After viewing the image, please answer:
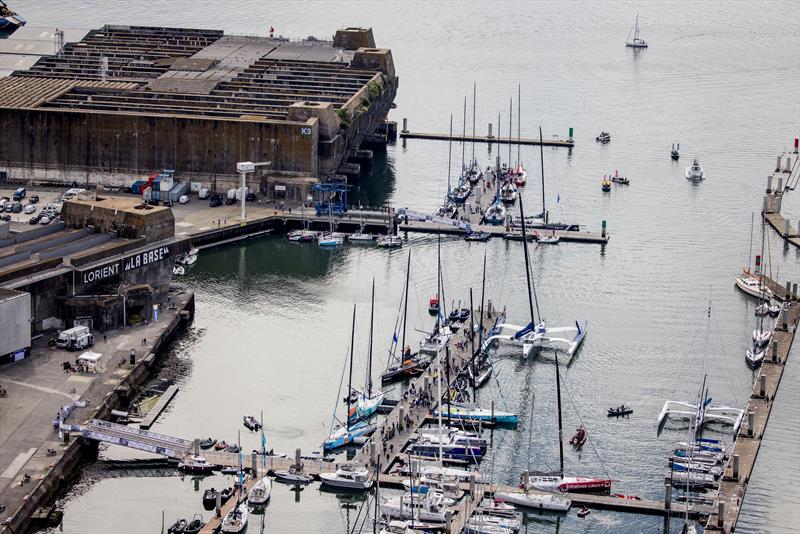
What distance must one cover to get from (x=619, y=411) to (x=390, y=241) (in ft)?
106

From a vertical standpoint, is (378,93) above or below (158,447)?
above

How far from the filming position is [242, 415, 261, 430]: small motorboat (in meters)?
88.3

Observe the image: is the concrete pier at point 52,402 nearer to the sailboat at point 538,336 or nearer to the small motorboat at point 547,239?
the sailboat at point 538,336

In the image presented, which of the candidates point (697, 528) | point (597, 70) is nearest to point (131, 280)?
point (697, 528)

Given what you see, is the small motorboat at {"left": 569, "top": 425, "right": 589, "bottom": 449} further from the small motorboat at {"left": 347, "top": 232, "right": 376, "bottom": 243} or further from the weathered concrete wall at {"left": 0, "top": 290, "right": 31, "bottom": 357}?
the small motorboat at {"left": 347, "top": 232, "right": 376, "bottom": 243}

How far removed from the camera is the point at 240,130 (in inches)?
5049

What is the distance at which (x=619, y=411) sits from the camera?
301 feet

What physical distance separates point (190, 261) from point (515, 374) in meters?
26.3

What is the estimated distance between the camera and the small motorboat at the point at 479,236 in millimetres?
122938

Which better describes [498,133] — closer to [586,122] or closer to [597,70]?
[586,122]

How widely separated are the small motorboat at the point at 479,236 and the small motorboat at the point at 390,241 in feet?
15.3

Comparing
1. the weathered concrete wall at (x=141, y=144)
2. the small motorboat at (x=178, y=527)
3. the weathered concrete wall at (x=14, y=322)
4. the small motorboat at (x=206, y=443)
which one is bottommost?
the small motorboat at (x=178, y=527)

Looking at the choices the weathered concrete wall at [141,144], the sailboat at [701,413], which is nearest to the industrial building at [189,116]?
the weathered concrete wall at [141,144]

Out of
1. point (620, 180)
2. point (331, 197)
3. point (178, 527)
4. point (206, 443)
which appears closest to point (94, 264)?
point (206, 443)
